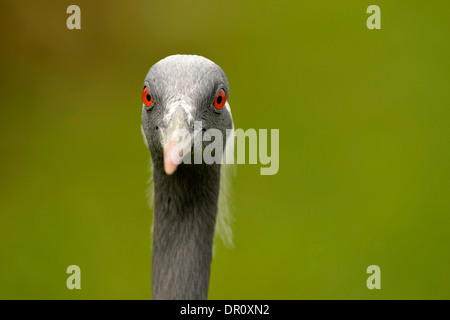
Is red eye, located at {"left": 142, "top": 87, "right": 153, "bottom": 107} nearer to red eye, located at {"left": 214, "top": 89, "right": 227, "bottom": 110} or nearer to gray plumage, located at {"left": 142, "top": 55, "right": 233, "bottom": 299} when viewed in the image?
gray plumage, located at {"left": 142, "top": 55, "right": 233, "bottom": 299}

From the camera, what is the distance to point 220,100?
6.60 feet

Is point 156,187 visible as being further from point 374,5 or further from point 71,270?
point 374,5

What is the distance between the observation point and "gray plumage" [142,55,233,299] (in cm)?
191

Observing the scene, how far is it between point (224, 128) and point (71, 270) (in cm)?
297

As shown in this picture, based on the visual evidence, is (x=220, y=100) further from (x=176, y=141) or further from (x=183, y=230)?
(x=183, y=230)

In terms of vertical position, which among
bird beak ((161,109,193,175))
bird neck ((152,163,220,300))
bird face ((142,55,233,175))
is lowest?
bird neck ((152,163,220,300))

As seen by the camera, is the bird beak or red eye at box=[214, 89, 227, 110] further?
red eye at box=[214, 89, 227, 110]

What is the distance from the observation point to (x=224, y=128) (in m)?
2.10

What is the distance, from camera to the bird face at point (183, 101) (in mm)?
1793

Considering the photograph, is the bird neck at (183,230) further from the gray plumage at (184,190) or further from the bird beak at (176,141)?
the bird beak at (176,141)

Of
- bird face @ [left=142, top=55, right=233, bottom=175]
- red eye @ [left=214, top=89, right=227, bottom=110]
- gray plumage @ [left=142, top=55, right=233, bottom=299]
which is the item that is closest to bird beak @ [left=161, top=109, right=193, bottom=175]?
bird face @ [left=142, top=55, right=233, bottom=175]

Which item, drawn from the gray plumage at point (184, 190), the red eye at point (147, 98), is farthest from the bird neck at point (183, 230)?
the red eye at point (147, 98)

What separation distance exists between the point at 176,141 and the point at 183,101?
0.22m
